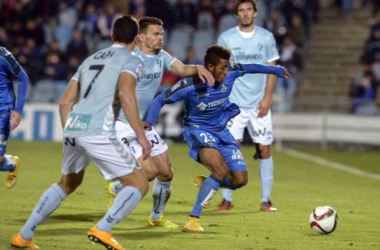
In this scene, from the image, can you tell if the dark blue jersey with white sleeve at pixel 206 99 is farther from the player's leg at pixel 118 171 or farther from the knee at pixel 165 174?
the player's leg at pixel 118 171

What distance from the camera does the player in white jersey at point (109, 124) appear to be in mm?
7090

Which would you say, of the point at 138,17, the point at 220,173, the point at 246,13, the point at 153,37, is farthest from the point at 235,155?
the point at 138,17

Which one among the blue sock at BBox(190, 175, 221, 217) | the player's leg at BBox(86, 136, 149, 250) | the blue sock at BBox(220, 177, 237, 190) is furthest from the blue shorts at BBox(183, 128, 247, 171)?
the player's leg at BBox(86, 136, 149, 250)

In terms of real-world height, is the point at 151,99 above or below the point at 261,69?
below

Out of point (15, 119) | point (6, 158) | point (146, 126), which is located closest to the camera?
point (146, 126)

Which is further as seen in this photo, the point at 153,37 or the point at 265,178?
the point at 265,178

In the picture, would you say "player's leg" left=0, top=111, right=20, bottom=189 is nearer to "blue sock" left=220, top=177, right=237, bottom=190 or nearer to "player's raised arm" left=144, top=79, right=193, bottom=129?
"player's raised arm" left=144, top=79, right=193, bottom=129

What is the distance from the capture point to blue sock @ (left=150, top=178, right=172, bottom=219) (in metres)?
9.27

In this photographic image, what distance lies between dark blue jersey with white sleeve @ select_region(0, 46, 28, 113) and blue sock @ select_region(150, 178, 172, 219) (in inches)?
76.7

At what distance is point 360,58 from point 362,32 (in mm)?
1778

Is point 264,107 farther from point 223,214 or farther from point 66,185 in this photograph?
point 66,185

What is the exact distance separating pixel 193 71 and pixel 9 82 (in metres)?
2.48

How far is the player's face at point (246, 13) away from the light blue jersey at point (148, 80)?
7.68 feet

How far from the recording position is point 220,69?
30.3 feet
